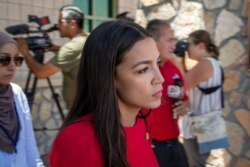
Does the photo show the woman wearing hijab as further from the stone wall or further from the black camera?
the stone wall

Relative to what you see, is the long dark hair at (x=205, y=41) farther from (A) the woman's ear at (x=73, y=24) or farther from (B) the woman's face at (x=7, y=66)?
(B) the woman's face at (x=7, y=66)

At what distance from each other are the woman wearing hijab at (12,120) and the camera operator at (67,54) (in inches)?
47.0

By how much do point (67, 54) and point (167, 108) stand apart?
1137 mm

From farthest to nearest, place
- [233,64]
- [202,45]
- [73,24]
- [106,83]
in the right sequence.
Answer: [233,64]
[73,24]
[202,45]
[106,83]

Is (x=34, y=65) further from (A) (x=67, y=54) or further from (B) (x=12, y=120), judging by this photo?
(B) (x=12, y=120)

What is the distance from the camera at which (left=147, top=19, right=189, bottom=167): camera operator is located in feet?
9.80

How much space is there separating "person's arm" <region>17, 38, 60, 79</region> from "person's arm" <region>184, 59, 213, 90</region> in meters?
1.20

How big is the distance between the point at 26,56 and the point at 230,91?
193cm

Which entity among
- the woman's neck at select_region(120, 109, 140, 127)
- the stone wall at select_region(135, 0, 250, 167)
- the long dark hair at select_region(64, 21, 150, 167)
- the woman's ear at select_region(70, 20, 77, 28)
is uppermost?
the long dark hair at select_region(64, 21, 150, 167)

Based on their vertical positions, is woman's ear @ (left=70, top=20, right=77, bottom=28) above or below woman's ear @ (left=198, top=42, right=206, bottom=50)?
above

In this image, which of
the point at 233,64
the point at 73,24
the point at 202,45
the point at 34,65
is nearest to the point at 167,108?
the point at 202,45

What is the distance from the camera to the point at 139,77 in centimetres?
138

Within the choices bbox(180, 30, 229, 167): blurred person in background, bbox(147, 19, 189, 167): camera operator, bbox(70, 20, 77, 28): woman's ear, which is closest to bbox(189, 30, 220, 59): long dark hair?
bbox(180, 30, 229, 167): blurred person in background

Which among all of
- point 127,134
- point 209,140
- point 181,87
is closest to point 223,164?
point 209,140
